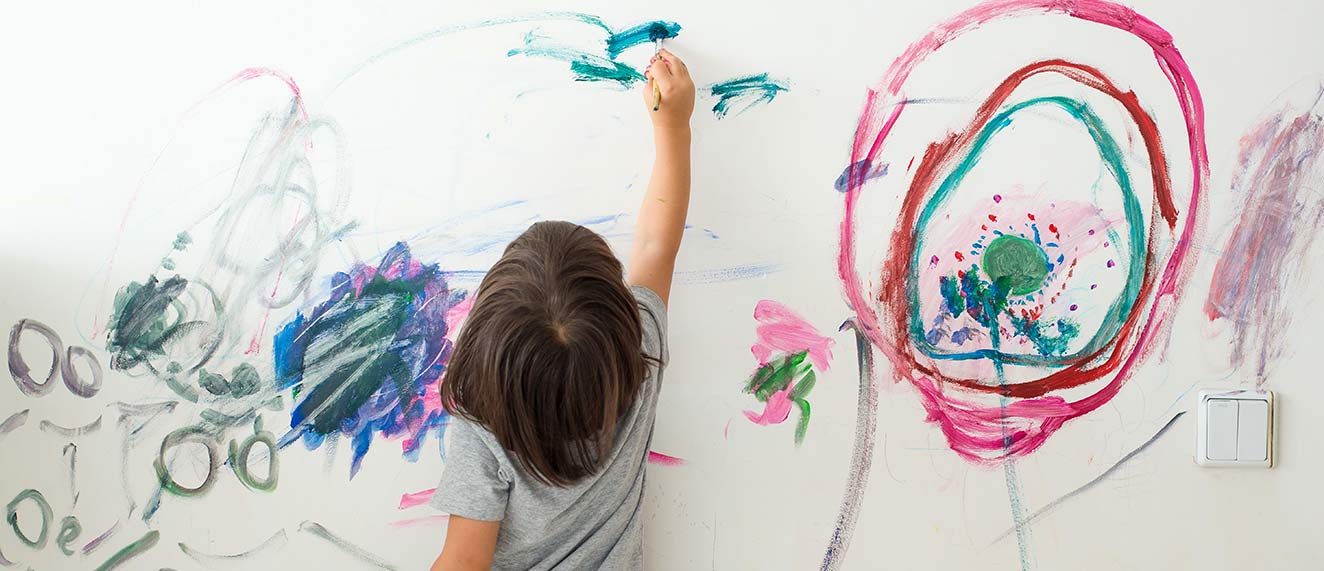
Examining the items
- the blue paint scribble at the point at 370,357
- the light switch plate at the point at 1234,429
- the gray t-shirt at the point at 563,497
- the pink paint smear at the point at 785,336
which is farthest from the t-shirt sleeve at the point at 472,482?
the light switch plate at the point at 1234,429

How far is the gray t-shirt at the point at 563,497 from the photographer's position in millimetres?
791

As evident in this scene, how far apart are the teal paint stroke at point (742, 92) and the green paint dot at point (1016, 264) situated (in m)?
0.30

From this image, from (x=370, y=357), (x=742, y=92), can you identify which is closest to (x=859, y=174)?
(x=742, y=92)

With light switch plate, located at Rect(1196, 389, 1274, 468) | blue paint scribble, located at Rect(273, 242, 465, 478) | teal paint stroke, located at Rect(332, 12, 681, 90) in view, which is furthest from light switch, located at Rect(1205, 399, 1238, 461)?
blue paint scribble, located at Rect(273, 242, 465, 478)

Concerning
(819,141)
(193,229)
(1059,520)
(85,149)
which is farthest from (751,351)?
(85,149)

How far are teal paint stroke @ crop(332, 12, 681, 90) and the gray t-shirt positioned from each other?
25 centimetres

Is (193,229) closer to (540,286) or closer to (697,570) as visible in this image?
(540,286)

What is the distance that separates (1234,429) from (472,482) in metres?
A: 0.85

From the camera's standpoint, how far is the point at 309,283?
96 centimetres

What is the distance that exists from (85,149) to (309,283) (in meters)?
0.28

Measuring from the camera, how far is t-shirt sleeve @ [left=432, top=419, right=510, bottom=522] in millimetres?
783

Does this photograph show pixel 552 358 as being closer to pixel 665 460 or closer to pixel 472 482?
pixel 472 482

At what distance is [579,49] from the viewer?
0.97 metres

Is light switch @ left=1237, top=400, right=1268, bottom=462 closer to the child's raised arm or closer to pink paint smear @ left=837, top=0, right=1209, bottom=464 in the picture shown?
pink paint smear @ left=837, top=0, right=1209, bottom=464
